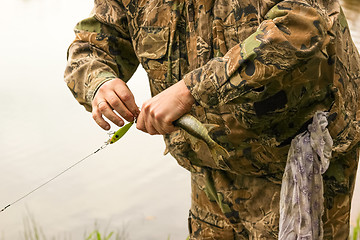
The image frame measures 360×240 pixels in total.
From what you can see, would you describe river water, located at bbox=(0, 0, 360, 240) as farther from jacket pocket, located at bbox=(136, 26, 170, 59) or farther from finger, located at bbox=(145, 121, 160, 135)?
finger, located at bbox=(145, 121, 160, 135)

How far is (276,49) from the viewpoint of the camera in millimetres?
1551

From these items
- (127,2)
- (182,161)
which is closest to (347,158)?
(182,161)

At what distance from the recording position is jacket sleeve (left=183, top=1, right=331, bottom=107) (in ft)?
5.10

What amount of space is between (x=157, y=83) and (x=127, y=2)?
0.29m

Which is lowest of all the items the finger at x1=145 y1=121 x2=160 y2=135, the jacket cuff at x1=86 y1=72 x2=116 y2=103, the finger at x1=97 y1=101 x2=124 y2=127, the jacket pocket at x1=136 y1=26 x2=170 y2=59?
the finger at x1=145 y1=121 x2=160 y2=135

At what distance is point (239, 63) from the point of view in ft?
5.20

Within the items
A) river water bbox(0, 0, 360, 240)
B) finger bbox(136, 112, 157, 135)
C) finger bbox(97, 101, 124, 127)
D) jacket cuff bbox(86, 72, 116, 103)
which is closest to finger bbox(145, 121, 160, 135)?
finger bbox(136, 112, 157, 135)

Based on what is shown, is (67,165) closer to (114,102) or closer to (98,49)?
(98,49)

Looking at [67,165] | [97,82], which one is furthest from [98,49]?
[67,165]

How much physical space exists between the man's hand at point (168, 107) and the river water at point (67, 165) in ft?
9.39

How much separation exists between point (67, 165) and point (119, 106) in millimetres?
3422

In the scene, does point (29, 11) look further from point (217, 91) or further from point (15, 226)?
point (217, 91)

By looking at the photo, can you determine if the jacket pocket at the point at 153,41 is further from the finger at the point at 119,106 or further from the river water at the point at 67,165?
the river water at the point at 67,165

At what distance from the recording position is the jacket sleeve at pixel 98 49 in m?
2.05
